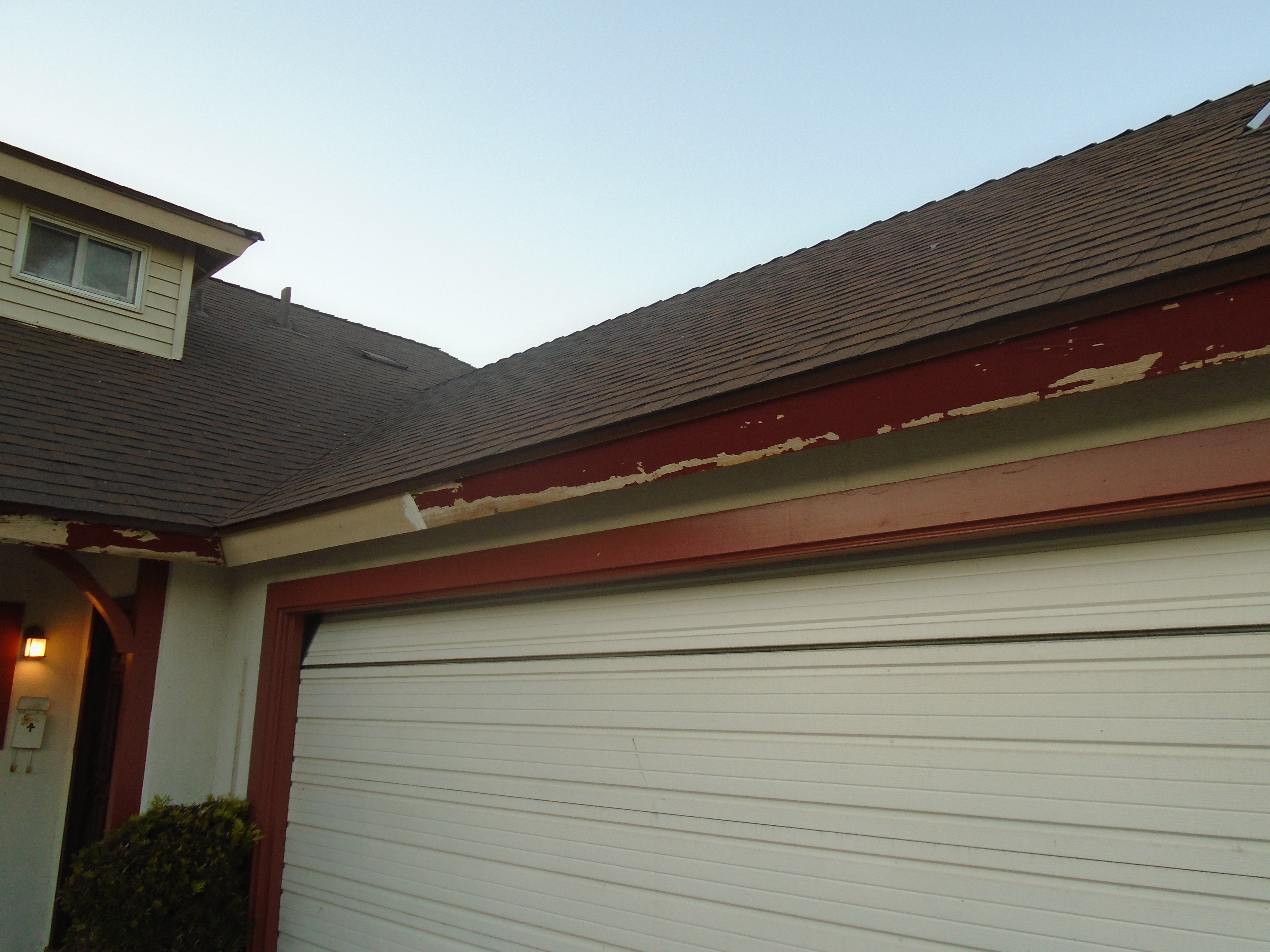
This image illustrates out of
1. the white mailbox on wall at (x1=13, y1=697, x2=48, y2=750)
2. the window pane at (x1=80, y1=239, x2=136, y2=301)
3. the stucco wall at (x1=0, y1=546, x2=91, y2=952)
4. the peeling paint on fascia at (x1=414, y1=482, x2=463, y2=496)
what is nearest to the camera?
the peeling paint on fascia at (x1=414, y1=482, x2=463, y2=496)

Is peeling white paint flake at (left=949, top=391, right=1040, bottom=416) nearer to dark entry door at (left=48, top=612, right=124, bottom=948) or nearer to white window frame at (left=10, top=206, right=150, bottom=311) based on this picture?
dark entry door at (left=48, top=612, right=124, bottom=948)

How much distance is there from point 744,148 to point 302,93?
5317mm

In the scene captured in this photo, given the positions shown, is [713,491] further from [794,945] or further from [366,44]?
[366,44]

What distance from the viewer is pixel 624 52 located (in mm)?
9367

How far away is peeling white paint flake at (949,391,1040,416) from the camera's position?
217 centimetres

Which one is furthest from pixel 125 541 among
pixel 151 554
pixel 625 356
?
pixel 625 356

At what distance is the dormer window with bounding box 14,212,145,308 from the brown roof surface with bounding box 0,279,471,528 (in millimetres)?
507

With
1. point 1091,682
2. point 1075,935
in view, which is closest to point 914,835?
point 1075,935

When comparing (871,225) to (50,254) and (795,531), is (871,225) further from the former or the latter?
(50,254)

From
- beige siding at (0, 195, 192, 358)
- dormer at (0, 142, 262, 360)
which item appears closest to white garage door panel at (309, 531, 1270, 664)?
beige siding at (0, 195, 192, 358)

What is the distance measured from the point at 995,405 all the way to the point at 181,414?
5578 millimetres

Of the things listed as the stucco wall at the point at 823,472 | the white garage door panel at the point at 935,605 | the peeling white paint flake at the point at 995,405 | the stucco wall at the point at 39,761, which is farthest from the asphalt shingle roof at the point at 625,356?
the stucco wall at the point at 39,761

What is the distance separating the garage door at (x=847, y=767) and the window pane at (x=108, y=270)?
461 centimetres

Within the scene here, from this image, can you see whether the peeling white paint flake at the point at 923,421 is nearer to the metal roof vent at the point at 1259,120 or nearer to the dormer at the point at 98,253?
the metal roof vent at the point at 1259,120
